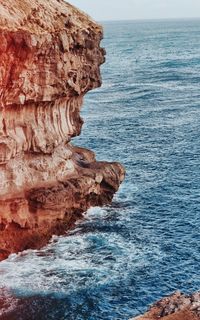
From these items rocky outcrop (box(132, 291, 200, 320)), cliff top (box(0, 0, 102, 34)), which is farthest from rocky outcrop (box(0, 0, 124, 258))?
rocky outcrop (box(132, 291, 200, 320))

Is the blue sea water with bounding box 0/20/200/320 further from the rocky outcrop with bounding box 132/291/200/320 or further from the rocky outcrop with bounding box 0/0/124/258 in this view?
the rocky outcrop with bounding box 132/291/200/320

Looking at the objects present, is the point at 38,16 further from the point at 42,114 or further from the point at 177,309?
the point at 177,309

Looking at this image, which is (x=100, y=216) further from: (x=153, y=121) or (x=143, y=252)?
(x=153, y=121)

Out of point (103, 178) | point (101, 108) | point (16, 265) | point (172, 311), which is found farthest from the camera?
point (101, 108)

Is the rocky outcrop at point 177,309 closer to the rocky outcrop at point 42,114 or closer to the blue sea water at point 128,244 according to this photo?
the blue sea water at point 128,244

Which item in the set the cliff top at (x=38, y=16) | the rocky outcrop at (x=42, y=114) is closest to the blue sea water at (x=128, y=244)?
the rocky outcrop at (x=42, y=114)

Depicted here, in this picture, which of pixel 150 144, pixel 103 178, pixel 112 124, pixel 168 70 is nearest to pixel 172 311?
pixel 103 178
